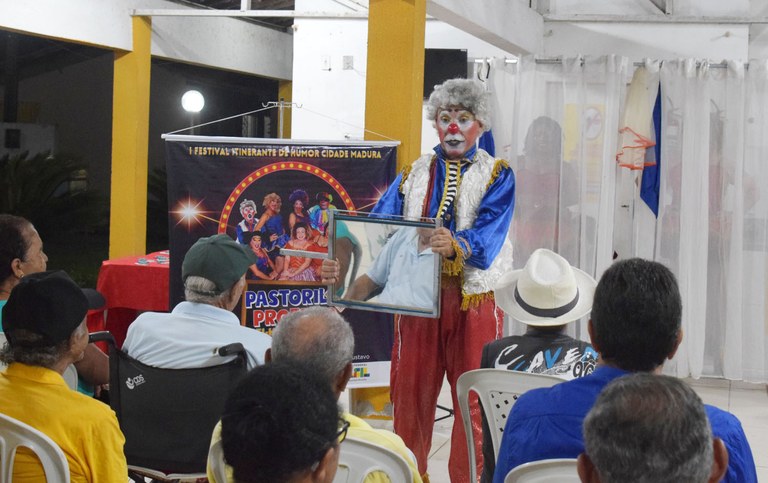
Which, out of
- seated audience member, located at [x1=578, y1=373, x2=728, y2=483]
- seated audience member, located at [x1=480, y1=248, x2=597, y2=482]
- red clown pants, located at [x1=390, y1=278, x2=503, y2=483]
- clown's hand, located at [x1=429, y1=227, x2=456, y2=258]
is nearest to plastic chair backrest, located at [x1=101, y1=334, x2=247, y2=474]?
seated audience member, located at [x1=480, y1=248, x2=597, y2=482]

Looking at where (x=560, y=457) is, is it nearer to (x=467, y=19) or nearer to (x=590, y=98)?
(x=467, y=19)

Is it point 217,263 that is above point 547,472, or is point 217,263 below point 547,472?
above

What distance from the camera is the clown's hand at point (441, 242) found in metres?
3.43

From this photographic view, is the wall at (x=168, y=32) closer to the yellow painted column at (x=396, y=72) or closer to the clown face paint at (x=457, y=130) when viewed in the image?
the yellow painted column at (x=396, y=72)

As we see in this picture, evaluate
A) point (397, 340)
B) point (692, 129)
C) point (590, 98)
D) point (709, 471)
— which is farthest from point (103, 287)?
point (709, 471)

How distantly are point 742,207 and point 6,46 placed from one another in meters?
9.18

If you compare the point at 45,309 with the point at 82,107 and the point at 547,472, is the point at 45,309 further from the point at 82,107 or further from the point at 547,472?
the point at 82,107

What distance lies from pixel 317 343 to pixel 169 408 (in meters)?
0.82

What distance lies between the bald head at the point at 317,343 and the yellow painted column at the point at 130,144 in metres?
5.90

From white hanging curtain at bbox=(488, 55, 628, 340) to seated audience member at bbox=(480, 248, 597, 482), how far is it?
2839 mm

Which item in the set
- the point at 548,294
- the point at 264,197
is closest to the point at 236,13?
the point at 264,197

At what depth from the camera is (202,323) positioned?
8.75 ft

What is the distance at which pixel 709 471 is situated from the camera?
4.34ft

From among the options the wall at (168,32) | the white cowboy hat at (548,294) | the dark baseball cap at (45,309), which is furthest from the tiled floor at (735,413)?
the wall at (168,32)
